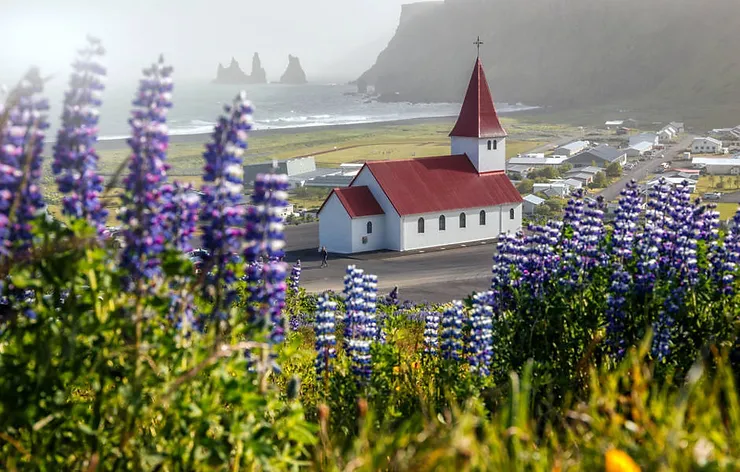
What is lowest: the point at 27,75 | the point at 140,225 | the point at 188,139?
the point at 188,139

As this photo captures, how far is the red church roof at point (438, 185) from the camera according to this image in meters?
38.3

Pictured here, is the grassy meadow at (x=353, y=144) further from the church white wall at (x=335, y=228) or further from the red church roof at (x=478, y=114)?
the church white wall at (x=335, y=228)

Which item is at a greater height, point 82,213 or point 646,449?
point 82,213

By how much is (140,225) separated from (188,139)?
129m

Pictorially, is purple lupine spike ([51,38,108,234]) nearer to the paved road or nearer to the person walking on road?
the person walking on road

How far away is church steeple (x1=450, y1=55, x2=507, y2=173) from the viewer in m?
40.5

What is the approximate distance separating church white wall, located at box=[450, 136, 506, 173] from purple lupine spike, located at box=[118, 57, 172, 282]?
1468 inches

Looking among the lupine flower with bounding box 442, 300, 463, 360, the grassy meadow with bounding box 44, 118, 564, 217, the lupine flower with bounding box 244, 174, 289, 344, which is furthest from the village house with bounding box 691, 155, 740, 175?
the lupine flower with bounding box 244, 174, 289, 344

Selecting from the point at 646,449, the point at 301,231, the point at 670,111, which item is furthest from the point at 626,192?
the point at 670,111

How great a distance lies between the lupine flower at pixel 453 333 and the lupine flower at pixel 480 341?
0.11 metres

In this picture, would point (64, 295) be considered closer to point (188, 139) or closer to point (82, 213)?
point (82, 213)

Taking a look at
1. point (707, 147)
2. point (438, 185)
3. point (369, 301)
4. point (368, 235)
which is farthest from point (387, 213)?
point (707, 147)

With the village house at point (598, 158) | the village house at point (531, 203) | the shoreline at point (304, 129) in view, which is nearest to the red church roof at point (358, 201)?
the village house at point (531, 203)

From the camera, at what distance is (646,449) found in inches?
129
